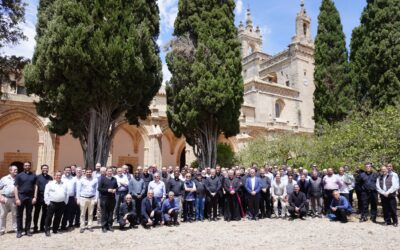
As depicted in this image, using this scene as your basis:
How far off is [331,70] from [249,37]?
83.8 ft

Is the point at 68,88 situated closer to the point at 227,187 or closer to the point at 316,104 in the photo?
the point at 227,187

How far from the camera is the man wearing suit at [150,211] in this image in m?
8.80

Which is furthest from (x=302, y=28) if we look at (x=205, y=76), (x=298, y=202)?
(x=298, y=202)

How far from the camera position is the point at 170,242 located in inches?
277

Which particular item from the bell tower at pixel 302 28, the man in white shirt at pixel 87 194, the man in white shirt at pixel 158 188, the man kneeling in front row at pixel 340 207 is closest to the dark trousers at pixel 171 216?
the man in white shirt at pixel 158 188

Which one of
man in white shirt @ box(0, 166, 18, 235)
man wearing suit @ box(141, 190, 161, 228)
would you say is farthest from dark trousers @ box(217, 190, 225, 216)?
man in white shirt @ box(0, 166, 18, 235)

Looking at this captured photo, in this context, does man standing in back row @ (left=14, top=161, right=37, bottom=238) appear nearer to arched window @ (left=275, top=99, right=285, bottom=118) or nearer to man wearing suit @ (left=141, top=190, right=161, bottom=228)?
man wearing suit @ (left=141, top=190, right=161, bottom=228)

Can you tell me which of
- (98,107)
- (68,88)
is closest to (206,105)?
(98,107)

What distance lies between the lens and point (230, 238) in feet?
24.6

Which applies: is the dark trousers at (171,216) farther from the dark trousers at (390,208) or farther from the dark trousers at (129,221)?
the dark trousers at (390,208)

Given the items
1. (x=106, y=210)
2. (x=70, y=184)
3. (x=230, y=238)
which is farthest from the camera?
(x=70, y=184)

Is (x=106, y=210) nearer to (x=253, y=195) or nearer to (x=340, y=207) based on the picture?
(x=253, y=195)

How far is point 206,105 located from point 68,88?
559cm

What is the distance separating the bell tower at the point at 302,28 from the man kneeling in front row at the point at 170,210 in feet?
115
